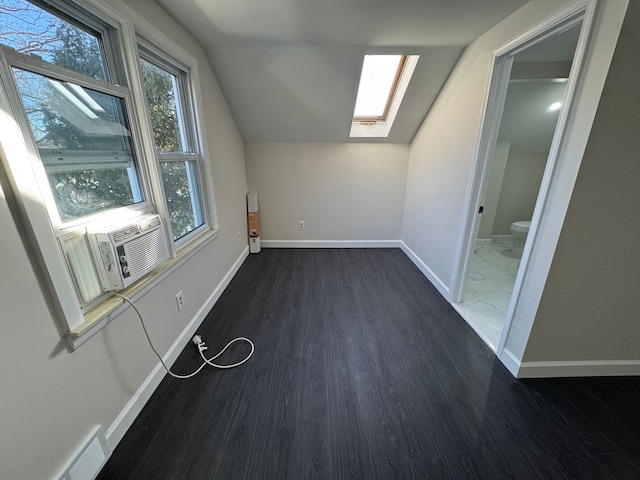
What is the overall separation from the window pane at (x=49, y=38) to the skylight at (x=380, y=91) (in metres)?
1.95

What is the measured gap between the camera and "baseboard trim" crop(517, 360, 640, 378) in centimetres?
158

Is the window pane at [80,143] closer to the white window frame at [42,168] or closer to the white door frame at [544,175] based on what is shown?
the white window frame at [42,168]

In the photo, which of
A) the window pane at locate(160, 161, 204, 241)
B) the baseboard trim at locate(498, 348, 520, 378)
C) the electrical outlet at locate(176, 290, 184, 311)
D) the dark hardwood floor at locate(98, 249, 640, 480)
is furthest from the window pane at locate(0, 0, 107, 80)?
the baseboard trim at locate(498, 348, 520, 378)

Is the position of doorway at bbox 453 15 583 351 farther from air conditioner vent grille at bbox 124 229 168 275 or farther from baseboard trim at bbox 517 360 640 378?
air conditioner vent grille at bbox 124 229 168 275

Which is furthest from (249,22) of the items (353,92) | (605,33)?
(605,33)

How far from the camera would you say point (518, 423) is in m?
1.33

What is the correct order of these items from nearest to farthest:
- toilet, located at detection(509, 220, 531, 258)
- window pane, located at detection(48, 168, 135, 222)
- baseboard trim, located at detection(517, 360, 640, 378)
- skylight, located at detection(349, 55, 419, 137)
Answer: window pane, located at detection(48, 168, 135, 222) < baseboard trim, located at detection(517, 360, 640, 378) < skylight, located at detection(349, 55, 419, 137) < toilet, located at detection(509, 220, 531, 258)

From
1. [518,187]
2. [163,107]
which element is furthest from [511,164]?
[163,107]

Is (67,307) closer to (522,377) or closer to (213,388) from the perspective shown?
(213,388)

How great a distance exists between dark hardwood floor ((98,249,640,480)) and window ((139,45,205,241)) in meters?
0.96

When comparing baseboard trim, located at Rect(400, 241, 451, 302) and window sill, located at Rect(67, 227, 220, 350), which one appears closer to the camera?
window sill, located at Rect(67, 227, 220, 350)

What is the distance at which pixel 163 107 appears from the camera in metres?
1.80

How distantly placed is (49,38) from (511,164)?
4605mm

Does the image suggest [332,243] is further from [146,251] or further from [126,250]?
[126,250]
